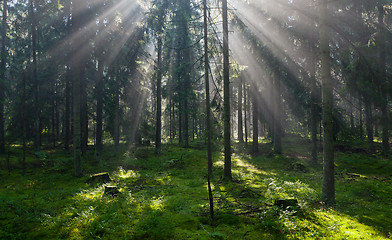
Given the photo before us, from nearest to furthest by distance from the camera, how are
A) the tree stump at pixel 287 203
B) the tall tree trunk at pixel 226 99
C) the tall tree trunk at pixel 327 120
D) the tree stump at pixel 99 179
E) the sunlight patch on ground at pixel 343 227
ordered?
Result: the sunlight patch on ground at pixel 343 227 → the tree stump at pixel 287 203 → the tall tree trunk at pixel 327 120 → the tree stump at pixel 99 179 → the tall tree trunk at pixel 226 99

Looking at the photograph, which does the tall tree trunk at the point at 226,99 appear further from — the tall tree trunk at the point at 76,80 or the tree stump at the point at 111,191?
the tall tree trunk at the point at 76,80

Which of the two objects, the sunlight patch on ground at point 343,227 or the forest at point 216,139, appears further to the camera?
the forest at point 216,139

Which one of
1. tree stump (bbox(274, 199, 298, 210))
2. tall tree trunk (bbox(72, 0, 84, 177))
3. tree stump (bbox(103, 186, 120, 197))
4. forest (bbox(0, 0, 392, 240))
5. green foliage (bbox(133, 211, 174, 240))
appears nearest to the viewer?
green foliage (bbox(133, 211, 174, 240))

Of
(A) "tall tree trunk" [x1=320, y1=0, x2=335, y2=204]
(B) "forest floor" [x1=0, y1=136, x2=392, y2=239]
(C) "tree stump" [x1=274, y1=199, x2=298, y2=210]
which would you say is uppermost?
(A) "tall tree trunk" [x1=320, y1=0, x2=335, y2=204]

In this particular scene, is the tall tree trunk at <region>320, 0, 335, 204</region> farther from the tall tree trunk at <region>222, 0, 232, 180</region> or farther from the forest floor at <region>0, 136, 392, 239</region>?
the tall tree trunk at <region>222, 0, 232, 180</region>

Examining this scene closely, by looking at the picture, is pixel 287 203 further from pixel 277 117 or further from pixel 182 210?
pixel 277 117

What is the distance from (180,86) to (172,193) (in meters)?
17.5

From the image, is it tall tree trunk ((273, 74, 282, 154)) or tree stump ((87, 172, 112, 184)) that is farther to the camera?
tall tree trunk ((273, 74, 282, 154))

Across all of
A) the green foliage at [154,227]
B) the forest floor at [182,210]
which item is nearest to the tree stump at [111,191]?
the forest floor at [182,210]

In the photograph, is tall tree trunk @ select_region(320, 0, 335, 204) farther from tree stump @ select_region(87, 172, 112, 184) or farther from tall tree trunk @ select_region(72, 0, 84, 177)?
tall tree trunk @ select_region(72, 0, 84, 177)

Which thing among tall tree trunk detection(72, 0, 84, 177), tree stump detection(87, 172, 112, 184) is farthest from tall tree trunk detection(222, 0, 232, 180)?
tall tree trunk detection(72, 0, 84, 177)

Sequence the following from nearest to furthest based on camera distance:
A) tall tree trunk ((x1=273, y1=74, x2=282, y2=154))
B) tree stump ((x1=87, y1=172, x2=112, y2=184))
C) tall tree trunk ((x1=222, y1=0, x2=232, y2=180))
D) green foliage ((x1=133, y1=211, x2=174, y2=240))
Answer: green foliage ((x1=133, y1=211, x2=174, y2=240)) < tree stump ((x1=87, y1=172, x2=112, y2=184)) < tall tree trunk ((x1=222, y1=0, x2=232, y2=180)) < tall tree trunk ((x1=273, y1=74, x2=282, y2=154))

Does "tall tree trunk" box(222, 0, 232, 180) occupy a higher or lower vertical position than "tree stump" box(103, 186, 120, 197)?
higher

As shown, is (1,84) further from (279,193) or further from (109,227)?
(279,193)
